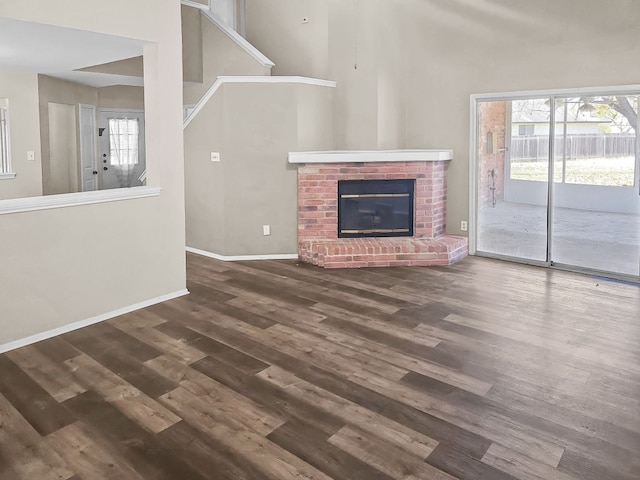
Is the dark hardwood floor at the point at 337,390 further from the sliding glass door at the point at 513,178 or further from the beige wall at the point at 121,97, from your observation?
the beige wall at the point at 121,97

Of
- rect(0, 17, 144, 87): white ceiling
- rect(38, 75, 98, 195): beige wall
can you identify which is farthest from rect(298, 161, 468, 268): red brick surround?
rect(38, 75, 98, 195): beige wall

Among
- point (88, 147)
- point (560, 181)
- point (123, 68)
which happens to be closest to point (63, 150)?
point (88, 147)

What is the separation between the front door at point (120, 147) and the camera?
9.82 m

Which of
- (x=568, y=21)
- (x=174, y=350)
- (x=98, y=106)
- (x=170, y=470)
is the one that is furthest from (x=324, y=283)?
(x=98, y=106)

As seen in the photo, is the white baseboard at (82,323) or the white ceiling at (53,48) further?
the white ceiling at (53,48)

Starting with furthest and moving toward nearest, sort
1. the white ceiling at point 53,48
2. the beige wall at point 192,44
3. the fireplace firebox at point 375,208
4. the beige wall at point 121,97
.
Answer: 1. the beige wall at point 121,97
2. the beige wall at point 192,44
3. the fireplace firebox at point 375,208
4. the white ceiling at point 53,48

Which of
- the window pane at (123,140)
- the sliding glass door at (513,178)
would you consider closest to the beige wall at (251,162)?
the sliding glass door at (513,178)

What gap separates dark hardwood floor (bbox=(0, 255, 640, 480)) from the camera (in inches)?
98.5

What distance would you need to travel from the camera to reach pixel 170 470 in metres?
2.44

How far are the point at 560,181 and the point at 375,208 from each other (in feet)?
6.80

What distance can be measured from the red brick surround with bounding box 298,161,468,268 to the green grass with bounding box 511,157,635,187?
3.36 feet

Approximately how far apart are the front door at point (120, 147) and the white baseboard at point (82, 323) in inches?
217

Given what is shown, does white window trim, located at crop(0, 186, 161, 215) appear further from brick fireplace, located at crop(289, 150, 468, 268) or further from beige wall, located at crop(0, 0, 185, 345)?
brick fireplace, located at crop(289, 150, 468, 268)

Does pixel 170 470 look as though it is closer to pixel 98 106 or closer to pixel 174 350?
pixel 174 350
